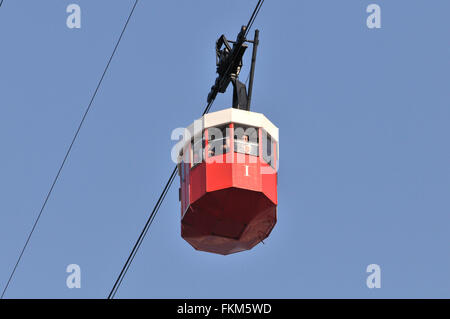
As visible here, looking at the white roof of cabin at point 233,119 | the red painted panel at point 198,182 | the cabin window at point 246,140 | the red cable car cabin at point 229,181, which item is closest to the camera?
the red cable car cabin at point 229,181

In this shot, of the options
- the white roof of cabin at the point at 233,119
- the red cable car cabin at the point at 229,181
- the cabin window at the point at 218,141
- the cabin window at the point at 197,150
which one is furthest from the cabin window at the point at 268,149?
the cabin window at the point at 197,150

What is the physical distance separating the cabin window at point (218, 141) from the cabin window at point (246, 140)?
23 centimetres

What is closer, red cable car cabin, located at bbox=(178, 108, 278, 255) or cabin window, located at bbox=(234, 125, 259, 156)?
red cable car cabin, located at bbox=(178, 108, 278, 255)

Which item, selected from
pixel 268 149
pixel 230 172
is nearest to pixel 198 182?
pixel 230 172

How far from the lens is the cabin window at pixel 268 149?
42344 millimetres

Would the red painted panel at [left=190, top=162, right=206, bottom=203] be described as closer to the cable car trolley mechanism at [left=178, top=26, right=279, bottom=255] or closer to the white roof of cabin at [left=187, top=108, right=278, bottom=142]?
the cable car trolley mechanism at [left=178, top=26, right=279, bottom=255]

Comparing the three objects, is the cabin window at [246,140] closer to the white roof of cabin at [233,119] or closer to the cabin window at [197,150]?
the white roof of cabin at [233,119]

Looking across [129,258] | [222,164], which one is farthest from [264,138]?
[129,258]

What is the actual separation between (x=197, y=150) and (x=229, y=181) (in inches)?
85.2

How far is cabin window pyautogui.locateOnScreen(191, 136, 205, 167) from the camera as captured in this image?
4231 cm

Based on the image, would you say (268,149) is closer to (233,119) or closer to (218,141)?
(233,119)

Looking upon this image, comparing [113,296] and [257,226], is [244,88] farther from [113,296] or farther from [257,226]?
[113,296]

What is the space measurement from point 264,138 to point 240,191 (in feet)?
7.06

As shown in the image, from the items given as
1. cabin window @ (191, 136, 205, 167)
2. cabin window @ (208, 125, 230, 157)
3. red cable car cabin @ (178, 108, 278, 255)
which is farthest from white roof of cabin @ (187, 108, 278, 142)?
cabin window @ (191, 136, 205, 167)
